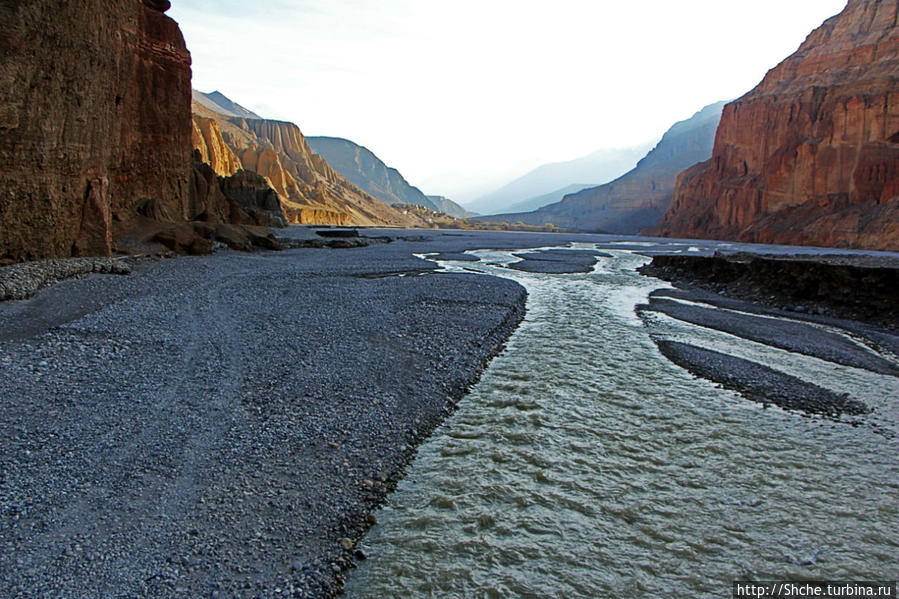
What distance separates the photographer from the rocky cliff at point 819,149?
217 ft

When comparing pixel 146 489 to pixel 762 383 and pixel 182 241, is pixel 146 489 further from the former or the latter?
pixel 182 241

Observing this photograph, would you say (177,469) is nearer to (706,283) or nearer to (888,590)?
(888,590)

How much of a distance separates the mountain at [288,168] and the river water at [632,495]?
155 ft

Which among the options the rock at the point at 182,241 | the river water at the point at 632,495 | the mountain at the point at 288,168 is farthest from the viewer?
the mountain at the point at 288,168

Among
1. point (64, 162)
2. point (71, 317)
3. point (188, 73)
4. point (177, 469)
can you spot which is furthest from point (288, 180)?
point (177, 469)

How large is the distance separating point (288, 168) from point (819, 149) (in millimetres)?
114529

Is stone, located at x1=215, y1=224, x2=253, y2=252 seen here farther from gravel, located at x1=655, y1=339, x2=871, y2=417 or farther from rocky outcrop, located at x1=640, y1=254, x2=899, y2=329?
rocky outcrop, located at x1=640, y1=254, x2=899, y2=329

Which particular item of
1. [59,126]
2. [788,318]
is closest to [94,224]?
[59,126]

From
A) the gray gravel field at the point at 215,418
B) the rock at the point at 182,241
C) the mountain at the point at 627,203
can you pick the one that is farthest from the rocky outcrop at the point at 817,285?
the mountain at the point at 627,203

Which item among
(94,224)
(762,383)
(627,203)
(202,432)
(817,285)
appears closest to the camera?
(202,432)

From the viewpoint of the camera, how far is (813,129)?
262 ft

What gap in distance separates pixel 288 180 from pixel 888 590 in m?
108

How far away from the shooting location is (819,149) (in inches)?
2953

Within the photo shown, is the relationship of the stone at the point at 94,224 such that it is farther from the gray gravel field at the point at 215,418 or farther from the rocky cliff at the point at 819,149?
the rocky cliff at the point at 819,149
